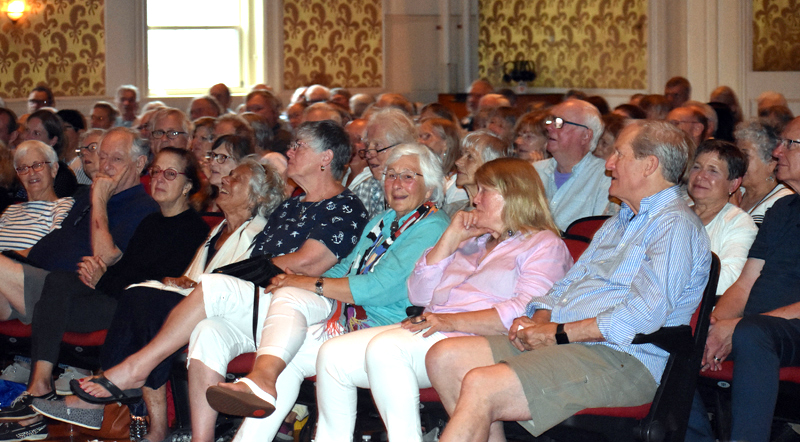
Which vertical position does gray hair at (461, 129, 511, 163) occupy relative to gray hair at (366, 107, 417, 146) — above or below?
below

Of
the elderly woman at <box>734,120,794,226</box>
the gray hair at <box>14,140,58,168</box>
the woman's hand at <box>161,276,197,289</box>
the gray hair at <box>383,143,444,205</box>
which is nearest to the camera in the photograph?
the gray hair at <box>383,143,444,205</box>

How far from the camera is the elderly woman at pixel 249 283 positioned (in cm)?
287

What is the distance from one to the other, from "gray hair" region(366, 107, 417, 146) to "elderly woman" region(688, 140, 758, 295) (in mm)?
1217

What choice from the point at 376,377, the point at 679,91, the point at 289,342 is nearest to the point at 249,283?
the point at 289,342

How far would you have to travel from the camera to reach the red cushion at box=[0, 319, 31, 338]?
3586 millimetres

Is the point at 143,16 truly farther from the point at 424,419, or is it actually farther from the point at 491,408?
the point at 491,408

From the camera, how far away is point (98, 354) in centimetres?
334

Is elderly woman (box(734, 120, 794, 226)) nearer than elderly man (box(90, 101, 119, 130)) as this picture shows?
Yes

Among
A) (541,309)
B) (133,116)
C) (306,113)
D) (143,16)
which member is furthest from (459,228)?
(143,16)

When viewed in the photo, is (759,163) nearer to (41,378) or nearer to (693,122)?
(693,122)

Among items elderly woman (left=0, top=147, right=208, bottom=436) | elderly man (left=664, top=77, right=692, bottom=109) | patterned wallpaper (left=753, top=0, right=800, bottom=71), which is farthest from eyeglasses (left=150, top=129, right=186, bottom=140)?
patterned wallpaper (left=753, top=0, right=800, bottom=71)

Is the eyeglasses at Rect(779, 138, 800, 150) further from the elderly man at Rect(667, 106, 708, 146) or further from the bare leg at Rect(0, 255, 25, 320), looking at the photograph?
the bare leg at Rect(0, 255, 25, 320)

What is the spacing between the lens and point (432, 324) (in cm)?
257

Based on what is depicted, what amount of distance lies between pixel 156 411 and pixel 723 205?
219 centimetres
